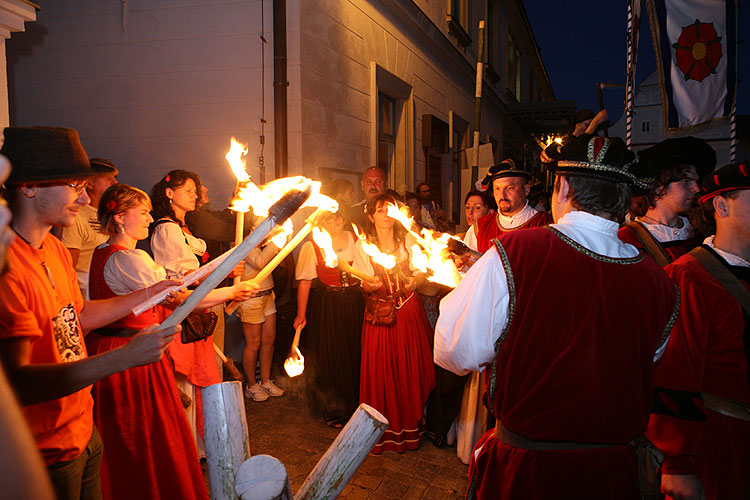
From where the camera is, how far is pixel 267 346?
5203 millimetres

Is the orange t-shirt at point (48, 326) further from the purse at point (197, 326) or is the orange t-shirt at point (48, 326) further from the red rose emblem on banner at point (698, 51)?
the red rose emblem on banner at point (698, 51)

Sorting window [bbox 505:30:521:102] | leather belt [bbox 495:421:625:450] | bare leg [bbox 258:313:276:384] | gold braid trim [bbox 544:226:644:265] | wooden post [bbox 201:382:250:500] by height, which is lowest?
bare leg [bbox 258:313:276:384]

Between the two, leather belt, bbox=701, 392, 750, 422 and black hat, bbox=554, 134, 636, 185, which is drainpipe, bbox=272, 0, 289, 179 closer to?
black hat, bbox=554, 134, 636, 185

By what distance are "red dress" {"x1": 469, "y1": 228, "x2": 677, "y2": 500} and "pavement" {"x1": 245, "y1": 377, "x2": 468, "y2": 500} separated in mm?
1916

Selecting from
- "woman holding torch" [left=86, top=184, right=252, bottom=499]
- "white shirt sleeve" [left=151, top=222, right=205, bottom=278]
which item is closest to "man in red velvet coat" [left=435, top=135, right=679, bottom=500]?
"woman holding torch" [left=86, top=184, right=252, bottom=499]

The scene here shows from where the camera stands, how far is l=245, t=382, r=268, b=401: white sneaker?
5.01 metres

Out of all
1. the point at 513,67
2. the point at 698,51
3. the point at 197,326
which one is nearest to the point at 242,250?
the point at 197,326

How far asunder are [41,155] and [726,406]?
3209 millimetres

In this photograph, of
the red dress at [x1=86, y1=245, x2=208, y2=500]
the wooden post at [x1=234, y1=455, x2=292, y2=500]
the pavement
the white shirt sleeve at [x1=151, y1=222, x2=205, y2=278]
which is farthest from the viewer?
the white shirt sleeve at [x1=151, y1=222, x2=205, y2=278]

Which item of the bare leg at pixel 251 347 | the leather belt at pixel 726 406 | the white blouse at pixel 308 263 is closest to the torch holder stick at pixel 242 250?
the leather belt at pixel 726 406

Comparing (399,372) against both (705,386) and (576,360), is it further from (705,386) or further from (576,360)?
(576,360)

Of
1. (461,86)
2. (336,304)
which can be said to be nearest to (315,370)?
(336,304)

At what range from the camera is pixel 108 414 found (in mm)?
2566

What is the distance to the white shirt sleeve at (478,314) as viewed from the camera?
1.65 meters
